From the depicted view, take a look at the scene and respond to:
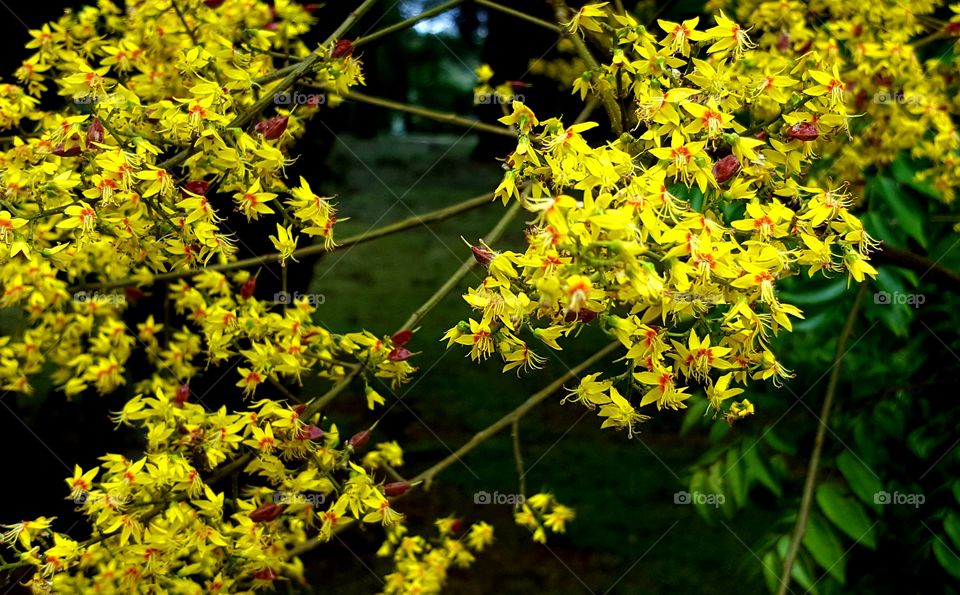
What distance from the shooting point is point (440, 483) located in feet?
15.5

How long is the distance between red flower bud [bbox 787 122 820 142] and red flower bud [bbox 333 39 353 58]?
0.85 metres

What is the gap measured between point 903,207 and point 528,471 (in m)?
1.54

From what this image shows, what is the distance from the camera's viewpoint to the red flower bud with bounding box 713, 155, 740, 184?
1409 millimetres

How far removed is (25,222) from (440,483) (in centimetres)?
334

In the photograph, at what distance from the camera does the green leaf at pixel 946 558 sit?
2.28 m

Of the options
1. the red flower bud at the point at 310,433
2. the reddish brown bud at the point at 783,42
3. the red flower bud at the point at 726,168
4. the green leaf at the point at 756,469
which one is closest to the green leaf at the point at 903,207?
the reddish brown bud at the point at 783,42

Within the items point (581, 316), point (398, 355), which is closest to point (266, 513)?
point (398, 355)

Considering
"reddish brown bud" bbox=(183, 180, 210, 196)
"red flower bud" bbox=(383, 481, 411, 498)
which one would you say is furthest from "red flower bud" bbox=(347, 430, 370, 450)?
"reddish brown bud" bbox=(183, 180, 210, 196)

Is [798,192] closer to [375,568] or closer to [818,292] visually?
[818,292]

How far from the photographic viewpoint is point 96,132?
1.62 metres

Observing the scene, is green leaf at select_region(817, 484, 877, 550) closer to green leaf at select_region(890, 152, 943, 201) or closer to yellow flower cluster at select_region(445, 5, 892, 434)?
green leaf at select_region(890, 152, 943, 201)

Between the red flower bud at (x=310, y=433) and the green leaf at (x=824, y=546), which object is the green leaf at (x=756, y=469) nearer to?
the green leaf at (x=824, y=546)

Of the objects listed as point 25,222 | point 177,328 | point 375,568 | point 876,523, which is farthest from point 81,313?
point 876,523

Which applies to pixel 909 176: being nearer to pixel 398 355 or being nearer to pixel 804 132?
pixel 804 132
